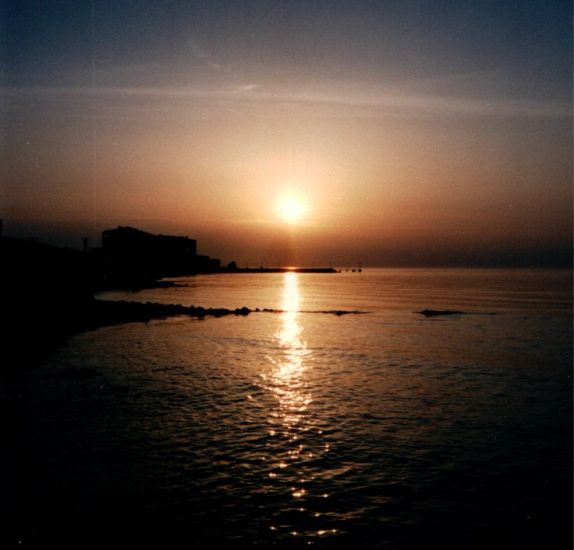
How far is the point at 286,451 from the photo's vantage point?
48.6ft

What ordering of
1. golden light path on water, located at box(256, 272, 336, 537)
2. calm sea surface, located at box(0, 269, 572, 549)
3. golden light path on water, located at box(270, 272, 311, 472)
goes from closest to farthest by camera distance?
calm sea surface, located at box(0, 269, 572, 549) → golden light path on water, located at box(256, 272, 336, 537) → golden light path on water, located at box(270, 272, 311, 472)

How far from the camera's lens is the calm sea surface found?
33.9ft

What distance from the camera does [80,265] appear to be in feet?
203

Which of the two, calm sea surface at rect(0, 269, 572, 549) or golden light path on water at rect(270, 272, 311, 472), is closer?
calm sea surface at rect(0, 269, 572, 549)

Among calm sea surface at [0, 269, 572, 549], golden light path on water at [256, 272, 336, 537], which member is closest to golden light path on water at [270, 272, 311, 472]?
golden light path on water at [256, 272, 336, 537]

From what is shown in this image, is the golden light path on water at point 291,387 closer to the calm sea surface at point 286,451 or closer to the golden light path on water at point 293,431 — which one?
the golden light path on water at point 293,431

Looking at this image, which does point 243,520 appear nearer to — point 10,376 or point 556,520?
point 556,520

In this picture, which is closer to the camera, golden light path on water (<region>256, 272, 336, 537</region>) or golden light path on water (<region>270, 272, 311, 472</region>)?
golden light path on water (<region>256, 272, 336, 537</region>)

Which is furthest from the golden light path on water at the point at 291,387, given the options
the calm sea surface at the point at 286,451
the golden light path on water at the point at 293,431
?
the calm sea surface at the point at 286,451

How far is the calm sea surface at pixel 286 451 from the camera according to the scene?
1034cm

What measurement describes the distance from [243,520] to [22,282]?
41.9 m

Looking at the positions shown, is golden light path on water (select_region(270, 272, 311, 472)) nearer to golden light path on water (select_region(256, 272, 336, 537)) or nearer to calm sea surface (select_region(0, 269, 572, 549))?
golden light path on water (select_region(256, 272, 336, 537))

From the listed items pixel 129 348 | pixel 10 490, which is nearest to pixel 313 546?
pixel 10 490

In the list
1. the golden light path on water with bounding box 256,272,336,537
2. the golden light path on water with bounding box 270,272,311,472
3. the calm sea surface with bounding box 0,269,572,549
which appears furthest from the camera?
the golden light path on water with bounding box 270,272,311,472
